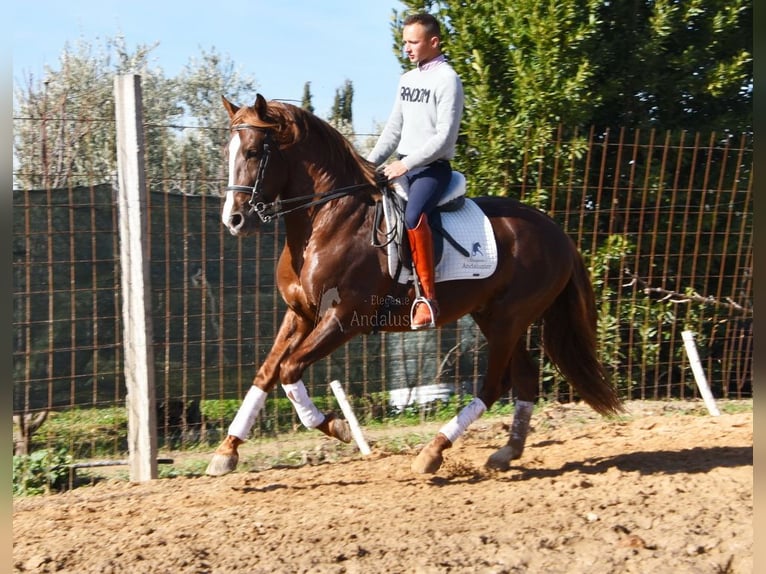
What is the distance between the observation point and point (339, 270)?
18.4 feet

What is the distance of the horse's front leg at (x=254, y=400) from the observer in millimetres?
5547

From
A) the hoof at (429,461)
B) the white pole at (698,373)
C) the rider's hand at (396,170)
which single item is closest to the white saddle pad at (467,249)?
the rider's hand at (396,170)

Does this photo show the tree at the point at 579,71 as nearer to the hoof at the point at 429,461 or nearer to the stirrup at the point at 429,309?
the stirrup at the point at 429,309

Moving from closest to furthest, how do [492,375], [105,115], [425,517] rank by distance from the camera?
1. [425,517]
2. [492,375]
3. [105,115]

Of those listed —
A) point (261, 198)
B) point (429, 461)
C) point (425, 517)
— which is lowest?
point (425, 517)

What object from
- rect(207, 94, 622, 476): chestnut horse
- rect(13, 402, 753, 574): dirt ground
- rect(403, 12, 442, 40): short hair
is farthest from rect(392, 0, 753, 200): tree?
rect(13, 402, 753, 574): dirt ground

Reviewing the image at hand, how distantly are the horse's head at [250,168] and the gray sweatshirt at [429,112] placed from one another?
3.25 ft

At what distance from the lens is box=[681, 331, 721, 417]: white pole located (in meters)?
8.16

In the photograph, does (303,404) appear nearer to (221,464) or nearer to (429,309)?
(221,464)

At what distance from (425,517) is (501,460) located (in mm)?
1417

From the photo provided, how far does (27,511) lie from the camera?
5.30 m

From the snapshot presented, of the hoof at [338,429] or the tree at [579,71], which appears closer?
the hoof at [338,429]

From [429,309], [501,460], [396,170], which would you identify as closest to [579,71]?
[396,170]

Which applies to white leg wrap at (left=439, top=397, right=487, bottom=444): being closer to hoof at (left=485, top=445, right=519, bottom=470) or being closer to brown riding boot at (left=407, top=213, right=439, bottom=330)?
hoof at (left=485, top=445, right=519, bottom=470)
